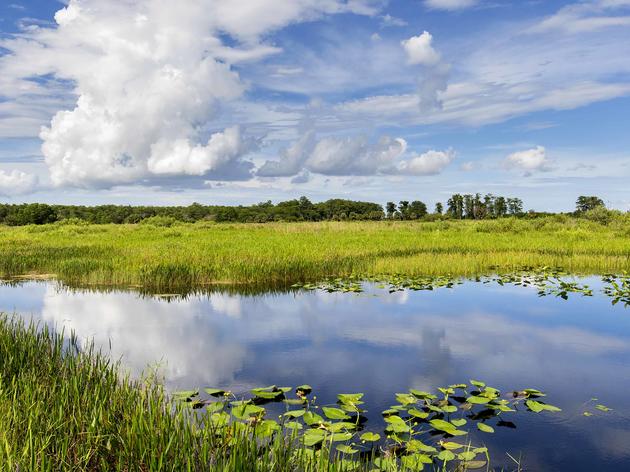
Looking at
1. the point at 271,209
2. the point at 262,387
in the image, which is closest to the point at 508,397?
the point at 262,387

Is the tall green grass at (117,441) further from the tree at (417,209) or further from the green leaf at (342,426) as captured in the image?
the tree at (417,209)

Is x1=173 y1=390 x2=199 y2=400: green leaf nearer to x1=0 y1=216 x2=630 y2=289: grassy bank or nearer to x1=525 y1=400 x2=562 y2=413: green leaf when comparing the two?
x1=525 y1=400 x2=562 y2=413: green leaf

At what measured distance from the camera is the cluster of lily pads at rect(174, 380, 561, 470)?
517cm

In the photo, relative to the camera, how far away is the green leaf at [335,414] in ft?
19.4

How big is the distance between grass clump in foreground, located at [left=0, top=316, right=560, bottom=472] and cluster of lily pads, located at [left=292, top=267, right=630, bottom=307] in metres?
9.09

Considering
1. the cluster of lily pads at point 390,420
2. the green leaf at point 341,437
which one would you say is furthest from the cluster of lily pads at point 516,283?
the green leaf at point 341,437

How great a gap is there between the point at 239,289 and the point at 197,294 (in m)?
1.44

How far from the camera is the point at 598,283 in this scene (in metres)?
17.4

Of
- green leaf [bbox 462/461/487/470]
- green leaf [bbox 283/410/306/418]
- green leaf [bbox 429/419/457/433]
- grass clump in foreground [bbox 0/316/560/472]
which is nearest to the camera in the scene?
grass clump in foreground [bbox 0/316/560/472]

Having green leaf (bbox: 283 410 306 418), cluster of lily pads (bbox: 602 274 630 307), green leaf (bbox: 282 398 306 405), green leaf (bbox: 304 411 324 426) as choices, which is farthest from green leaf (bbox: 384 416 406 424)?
cluster of lily pads (bbox: 602 274 630 307)

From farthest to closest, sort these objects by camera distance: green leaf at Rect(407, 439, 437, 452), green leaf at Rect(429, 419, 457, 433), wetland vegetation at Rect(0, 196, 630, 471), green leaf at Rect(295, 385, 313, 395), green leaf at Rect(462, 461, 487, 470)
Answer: green leaf at Rect(295, 385, 313, 395) → green leaf at Rect(429, 419, 457, 433) → green leaf at Rect(407, 439, 437, 452) → green leaf at Rect(462, 461, 487, 470) → wetland vegetation at Rect(0, 196, 630, 471)

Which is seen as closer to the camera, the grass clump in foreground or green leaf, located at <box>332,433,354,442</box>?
the grass clump in foreground

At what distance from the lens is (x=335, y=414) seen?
19.6 feet

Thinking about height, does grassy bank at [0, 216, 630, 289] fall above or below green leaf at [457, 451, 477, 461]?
above
